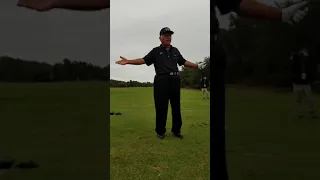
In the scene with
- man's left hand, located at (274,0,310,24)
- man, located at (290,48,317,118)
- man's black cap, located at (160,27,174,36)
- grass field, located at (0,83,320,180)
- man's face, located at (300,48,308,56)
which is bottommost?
grass field, located at (0,83,320,180)

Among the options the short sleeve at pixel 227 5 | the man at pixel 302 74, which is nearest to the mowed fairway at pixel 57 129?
the short sleeve at pixel 227 5

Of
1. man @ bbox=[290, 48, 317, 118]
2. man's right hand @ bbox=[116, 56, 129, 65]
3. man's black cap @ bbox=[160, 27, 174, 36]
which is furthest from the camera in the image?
man's black cap @ bbox=[160, 27, 174, 36]

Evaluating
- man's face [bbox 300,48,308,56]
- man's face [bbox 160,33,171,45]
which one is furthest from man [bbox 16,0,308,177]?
man's face [bbox 160,33,171,45]

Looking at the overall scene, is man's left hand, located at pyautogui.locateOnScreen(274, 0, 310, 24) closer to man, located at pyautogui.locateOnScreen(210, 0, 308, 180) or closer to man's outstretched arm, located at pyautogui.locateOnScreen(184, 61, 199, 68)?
man, located at pyautogui.locateOnScreen(210, 0, 308, 180)

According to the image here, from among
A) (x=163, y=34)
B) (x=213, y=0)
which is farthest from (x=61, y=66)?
(x=163, y=34)

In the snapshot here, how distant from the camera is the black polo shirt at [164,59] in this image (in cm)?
292

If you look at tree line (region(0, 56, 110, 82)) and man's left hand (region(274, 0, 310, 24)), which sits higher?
man's left hand (region(274, 0, 310, 24))

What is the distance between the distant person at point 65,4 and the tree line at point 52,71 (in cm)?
22

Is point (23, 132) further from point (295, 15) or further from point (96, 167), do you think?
point (295, 15)

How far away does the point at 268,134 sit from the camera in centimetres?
146

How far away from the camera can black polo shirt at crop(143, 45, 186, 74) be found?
292 centimetres

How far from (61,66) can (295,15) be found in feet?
3.14

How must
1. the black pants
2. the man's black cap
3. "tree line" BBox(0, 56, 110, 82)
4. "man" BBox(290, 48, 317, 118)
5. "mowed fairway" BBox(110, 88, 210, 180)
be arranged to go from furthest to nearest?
1. the black pants
2. the man's black cap
3. "mowed fairway" BBox(110, 88, 210, 180)
4. "tree line" BBox(0, 56, 110, 82)
5. "man" BBox(290, 48, 317, 118)

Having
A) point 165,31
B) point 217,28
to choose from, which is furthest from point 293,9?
point 165,31
